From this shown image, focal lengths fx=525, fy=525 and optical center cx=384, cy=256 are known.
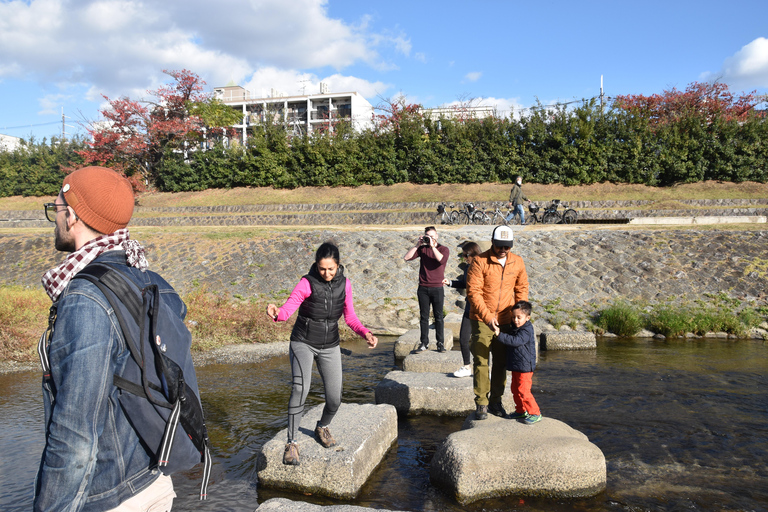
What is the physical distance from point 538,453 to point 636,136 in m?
29.3

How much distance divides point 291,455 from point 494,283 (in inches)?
108

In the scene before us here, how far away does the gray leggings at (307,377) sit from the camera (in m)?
4.69

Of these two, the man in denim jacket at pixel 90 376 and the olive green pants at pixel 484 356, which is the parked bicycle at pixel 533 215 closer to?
the olive green pants at pixel 484 356

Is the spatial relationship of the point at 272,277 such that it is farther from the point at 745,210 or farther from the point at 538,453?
the point at 745,210

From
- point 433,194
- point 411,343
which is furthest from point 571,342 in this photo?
point 433,194

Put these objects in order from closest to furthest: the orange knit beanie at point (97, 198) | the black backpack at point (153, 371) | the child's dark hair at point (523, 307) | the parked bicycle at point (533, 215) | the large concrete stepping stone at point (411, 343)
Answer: the black backpack at point (153, 371) → the orange knit beanie at point (97, 198) → the child's dark hair at point (523, 307) → the large concrete stepping stone at point (411, 343) → the parked bicycle at point (533, 215)

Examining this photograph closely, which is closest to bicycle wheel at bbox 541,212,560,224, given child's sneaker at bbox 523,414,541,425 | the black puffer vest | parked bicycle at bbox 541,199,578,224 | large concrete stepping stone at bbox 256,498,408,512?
parked bicycle at bbox 541,199,578,224

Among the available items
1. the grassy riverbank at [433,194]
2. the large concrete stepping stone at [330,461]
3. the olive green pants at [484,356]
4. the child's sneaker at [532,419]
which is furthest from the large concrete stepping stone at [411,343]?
the grassy riverbank at [433,194]

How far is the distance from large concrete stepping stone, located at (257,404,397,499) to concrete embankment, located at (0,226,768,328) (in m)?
7.90

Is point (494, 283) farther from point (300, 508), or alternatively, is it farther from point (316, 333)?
point (300, 508)

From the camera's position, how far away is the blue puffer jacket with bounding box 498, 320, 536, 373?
5.47 metres

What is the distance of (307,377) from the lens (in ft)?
15.5

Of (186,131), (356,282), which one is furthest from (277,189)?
(356,282)

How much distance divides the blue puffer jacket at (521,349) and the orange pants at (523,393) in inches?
2.8
